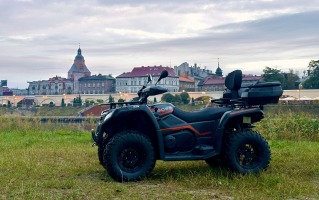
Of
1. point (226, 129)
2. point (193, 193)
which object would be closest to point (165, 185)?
point (193, 193)

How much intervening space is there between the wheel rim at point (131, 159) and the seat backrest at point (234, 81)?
1646 mm

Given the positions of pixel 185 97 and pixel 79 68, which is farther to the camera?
pixel 79 68

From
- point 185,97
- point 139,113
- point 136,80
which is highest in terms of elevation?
point 136,80

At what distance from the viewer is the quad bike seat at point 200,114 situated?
6.16 meters

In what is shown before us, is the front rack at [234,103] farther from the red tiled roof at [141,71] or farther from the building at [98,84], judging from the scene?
the building at [98,84]

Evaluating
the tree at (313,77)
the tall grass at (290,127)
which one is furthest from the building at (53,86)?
the tall grass at (290,127)

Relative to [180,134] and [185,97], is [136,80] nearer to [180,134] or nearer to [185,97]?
[185,97]

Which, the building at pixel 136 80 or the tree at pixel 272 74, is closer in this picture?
the tree at pixel 272 74

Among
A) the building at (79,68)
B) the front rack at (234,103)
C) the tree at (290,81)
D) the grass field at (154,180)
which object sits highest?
the building at (79,68)

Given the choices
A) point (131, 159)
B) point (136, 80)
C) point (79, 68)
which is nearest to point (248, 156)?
point (131, 159)

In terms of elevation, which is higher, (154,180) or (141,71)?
(141,71)

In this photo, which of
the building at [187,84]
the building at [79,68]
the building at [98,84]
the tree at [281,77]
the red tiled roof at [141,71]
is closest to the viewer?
the tree at [281,77]

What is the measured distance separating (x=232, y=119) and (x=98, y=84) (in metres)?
133

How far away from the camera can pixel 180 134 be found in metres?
Result: 6.03
